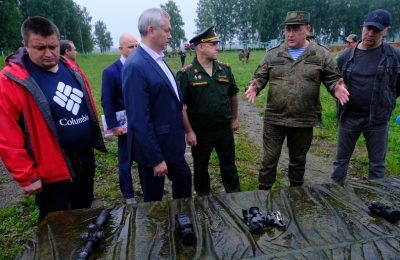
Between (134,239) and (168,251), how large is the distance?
256mm

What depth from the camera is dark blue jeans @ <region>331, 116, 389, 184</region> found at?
136 inches

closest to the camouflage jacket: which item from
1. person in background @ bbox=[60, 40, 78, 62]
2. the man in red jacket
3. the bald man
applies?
the bald man

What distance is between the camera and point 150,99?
2592 mm

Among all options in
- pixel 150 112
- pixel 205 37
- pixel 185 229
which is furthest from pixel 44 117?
pixel 205 37

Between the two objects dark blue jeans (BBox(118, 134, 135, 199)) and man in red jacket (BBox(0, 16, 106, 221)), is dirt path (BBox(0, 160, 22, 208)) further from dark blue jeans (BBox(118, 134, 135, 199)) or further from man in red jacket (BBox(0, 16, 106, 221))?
man in red jacket (BBox(0, 16, 106, 221))

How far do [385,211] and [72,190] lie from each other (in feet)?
8.53

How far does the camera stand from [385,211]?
202 cm


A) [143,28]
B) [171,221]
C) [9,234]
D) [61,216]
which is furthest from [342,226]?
[9,234]

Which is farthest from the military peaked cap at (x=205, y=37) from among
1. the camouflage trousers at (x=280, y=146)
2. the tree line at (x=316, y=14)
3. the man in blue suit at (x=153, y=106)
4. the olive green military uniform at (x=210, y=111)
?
the tree line at (x=316, y=14)

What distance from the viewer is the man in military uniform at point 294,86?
326cm

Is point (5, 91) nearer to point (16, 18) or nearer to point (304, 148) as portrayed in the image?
point (304, 148)

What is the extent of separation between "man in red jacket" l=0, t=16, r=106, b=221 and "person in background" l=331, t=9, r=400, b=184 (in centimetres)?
288

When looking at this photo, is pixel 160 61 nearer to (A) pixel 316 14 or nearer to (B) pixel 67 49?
(B) pixel 67 49

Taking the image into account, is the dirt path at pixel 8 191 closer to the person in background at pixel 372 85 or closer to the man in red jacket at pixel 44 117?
the man in red jacket at pixel 44 117
